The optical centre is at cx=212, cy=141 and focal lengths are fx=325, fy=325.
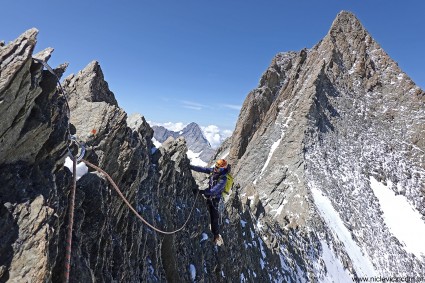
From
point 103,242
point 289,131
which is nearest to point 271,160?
point 289,131

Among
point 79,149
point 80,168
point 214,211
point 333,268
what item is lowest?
point 333,268

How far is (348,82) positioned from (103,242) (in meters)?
65.4

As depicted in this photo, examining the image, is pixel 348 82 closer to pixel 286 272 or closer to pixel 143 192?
pixel 286 272

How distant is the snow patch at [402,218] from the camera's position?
4603 cm

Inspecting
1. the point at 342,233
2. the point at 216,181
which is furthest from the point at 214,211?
the point at 342,233

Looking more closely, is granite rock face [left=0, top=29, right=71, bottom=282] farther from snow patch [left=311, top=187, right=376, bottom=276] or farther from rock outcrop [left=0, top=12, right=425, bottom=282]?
snow patch [left=311, top=187, right=376, bottom=276]

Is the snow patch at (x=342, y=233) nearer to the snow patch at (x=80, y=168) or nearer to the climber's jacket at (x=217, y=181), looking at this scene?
the climber's jacket at (x=217, y=181)

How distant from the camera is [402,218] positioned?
49.4 meters

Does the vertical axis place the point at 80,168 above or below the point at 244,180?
above

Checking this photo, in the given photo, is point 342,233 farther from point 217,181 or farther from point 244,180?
point 217,181

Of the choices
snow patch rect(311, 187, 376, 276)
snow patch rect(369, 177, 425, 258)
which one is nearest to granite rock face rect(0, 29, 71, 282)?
snow patch rect(311, 187, 376, 276)

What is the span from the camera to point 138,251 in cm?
1131

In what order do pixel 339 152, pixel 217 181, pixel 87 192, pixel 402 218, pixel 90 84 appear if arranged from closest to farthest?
pixel 87 192 < pixel 90 84 < pixel 217 181 < pixel 402 218 < pixel 339 152

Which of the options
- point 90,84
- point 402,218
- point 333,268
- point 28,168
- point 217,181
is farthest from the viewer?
point 402,218
